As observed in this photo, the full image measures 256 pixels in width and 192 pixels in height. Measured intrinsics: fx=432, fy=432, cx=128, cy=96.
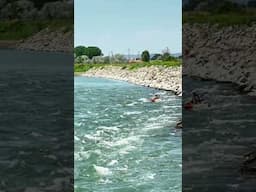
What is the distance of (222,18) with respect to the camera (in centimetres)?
281

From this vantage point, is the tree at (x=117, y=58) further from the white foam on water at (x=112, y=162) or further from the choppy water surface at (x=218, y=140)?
the choppy water surface at (x=218, y=140)

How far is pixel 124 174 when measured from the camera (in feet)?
10.0

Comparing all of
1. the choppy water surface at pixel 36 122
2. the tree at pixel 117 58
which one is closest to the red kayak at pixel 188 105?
the choppy water surface at pixel 36 122

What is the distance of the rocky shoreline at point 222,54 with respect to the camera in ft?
8.96

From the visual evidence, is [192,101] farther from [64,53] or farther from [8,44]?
[8,44]

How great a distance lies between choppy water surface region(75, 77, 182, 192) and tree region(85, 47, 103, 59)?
0.24 meters

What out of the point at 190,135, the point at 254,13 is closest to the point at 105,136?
the point at 190,135

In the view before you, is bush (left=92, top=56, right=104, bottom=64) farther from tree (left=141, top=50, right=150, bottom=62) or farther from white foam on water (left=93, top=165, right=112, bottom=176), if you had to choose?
white foam on water (left=93, top=165, right=112, bottom=176)

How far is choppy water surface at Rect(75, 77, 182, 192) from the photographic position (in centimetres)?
298

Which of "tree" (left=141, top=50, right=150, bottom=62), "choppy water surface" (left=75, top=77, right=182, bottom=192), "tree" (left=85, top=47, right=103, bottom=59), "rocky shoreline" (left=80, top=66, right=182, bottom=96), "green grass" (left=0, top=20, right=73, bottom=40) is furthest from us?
"rocky shoreline" (left=80, top=66, right=182, bottom=96)

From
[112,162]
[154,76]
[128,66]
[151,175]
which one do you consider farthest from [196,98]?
[128,66]

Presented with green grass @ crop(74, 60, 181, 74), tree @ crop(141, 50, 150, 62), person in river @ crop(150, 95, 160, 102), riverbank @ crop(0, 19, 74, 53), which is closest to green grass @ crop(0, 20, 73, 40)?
riverbank @ crop(0, 19, 74, 53)

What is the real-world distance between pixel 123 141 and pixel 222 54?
3.75 ft

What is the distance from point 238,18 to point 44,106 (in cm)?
135
